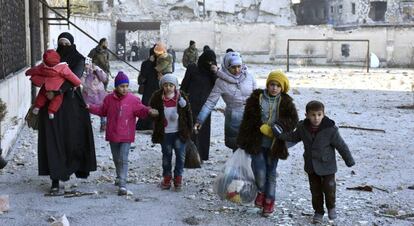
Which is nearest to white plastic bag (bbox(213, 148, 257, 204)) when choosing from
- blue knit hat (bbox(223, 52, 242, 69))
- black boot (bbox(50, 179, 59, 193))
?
blue knit hat (bbox(223, 52, 242, 69))

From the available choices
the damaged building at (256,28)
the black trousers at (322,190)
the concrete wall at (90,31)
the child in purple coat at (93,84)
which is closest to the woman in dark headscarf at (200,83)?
the child in purple coat at (93,84)

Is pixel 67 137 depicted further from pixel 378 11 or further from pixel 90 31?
pixel 378 11

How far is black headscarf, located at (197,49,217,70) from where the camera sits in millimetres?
7391

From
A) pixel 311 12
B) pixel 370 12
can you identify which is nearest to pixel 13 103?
pixel 370 12

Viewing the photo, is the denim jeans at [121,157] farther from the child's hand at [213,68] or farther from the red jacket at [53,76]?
the child's hand at [213,68]

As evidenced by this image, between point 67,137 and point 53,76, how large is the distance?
616mm

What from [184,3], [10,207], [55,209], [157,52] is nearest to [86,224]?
[55,209]

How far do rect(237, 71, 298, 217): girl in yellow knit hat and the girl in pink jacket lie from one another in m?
1.08

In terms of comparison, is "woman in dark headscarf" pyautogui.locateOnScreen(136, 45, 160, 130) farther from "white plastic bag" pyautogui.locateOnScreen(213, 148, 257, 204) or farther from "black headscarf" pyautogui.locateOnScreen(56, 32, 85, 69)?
"white plastic bag" pyautogui.locateOnScreen(213, 148, 257, 204)

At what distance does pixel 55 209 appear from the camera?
5.56 m

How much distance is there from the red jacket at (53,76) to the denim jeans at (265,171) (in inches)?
74.9

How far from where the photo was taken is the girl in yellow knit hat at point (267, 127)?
17.3ft

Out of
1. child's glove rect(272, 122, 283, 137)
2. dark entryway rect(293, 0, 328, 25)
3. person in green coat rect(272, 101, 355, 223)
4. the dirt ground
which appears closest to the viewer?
person in green coat rect(272, 101, 355, 223)

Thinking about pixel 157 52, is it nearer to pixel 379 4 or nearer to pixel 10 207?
pixel 10 207
